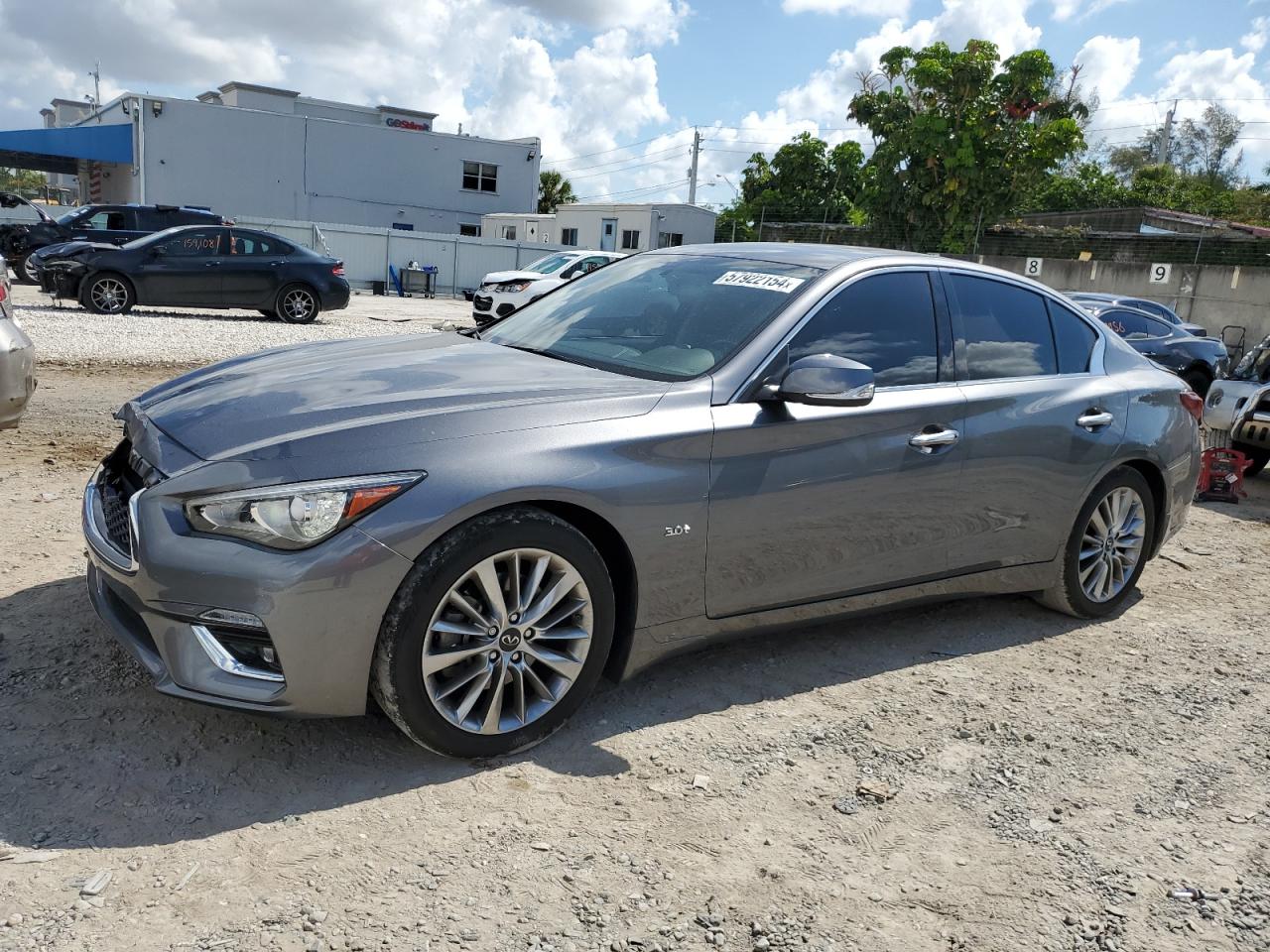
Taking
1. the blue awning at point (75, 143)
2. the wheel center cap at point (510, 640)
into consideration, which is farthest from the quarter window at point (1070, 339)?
the blue awning at point (75, 143)

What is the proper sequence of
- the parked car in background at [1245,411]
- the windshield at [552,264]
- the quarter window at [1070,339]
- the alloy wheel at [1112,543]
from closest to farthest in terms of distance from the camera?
the quarter window at [1070,339], the alloy wheel at [1112,543], the parked car in background at [1245,411], the windshield at [552,264]

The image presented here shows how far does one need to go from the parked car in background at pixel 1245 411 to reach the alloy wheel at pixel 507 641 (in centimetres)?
810

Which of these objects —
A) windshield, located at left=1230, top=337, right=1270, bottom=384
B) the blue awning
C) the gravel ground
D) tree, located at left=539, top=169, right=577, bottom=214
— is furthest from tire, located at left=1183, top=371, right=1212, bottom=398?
tree, located at left=539, top=169, right=577, bottom=214

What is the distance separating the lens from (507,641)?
3.21 m

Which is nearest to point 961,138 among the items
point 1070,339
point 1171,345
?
point 1171,345

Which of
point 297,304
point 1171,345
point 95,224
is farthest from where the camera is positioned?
point 95,224

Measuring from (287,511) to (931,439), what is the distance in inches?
96.4

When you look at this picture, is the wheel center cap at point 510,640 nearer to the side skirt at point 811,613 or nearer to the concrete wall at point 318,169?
the side skirt at point 811,613

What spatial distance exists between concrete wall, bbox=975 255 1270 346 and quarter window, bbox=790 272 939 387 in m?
24.7

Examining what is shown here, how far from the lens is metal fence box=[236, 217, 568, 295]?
3048cm

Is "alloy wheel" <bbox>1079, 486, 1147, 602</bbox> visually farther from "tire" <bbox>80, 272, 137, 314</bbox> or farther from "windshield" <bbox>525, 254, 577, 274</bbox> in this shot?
"windshield" <bbox>525, 254, 577, 274</bbox>

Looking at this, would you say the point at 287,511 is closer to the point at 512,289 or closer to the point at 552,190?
the point at 512,289

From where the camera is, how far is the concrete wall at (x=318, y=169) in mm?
37094

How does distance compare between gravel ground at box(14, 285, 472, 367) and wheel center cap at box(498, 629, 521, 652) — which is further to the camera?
gravel ground at box(14, 285, 472, 367)
